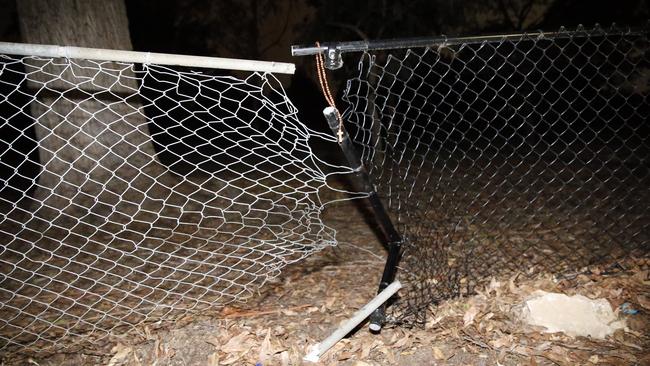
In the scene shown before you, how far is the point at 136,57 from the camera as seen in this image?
1.70m

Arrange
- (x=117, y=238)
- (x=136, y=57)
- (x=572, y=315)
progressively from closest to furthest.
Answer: (x=136, y=57) < (x=572, y=315) < (x=117, y=238)

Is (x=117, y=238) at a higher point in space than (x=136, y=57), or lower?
lower

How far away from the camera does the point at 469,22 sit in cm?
917

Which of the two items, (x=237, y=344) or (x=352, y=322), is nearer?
(x=352, y=322)

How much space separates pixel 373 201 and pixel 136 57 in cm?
126

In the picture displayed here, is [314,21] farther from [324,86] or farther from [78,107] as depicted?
[324,86]

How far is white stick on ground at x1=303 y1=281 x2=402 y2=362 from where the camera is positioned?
218 centimetres

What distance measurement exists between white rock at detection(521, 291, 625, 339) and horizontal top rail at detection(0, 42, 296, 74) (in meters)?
2.10


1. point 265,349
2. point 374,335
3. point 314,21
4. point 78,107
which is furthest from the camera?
point 314,21

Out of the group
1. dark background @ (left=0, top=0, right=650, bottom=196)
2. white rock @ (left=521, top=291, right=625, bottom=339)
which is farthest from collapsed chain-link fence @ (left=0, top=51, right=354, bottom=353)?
dark background @ (left=0, top=0, right=650, bottom=196)

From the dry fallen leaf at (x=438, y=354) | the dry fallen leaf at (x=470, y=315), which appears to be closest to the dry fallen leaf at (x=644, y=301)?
the dry fallen leaf at (x=470, y=315)

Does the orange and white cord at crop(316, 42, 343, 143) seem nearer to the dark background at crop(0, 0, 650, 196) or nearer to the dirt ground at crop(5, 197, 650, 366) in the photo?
the dirt ground at crop(5, 197, 650, 366)

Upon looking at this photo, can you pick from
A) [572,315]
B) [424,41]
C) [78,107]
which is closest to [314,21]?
[78,107]

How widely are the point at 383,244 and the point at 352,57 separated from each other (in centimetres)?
601
